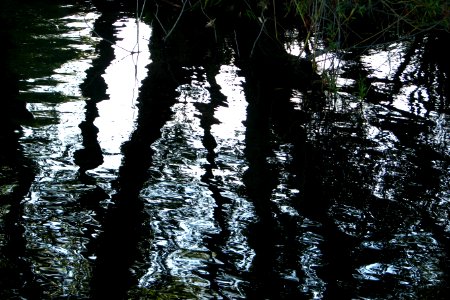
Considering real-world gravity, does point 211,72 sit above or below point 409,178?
above

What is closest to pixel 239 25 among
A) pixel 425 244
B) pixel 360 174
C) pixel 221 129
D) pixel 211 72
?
pixel 211 72

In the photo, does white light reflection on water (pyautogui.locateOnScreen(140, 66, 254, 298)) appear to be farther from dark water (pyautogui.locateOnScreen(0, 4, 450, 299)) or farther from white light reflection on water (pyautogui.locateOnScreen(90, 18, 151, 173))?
white light reflection on water (pyautogui.locateOnScreen(90, 18, 151, 173))

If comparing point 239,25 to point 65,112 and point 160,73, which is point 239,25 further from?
point 65,112

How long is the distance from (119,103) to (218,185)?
1.32m

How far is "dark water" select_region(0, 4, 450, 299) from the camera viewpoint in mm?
2254

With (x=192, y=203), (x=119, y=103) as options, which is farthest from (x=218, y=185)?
(x=119, y=103)

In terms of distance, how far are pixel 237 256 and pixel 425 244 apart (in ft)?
2.74

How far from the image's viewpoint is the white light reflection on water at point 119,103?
330cm

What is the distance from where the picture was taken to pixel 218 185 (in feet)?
9.75

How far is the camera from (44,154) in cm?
317

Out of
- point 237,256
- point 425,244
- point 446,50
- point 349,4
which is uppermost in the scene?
point 446,50

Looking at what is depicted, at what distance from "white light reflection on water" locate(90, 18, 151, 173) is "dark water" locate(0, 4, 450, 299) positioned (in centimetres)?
2

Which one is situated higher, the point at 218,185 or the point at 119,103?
the point at 119,103

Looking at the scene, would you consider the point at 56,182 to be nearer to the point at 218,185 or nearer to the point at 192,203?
the point at 192,203
